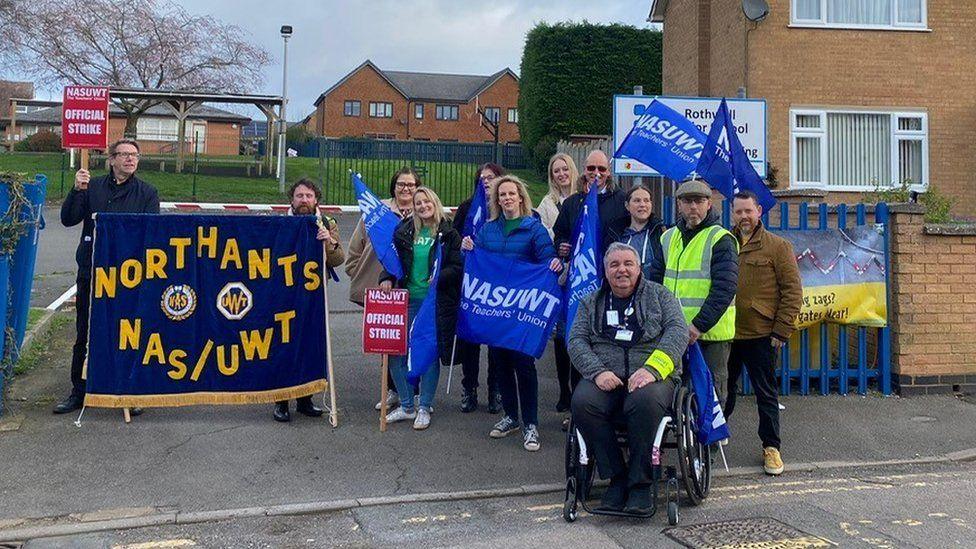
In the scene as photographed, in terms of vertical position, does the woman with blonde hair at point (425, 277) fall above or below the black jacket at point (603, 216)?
below

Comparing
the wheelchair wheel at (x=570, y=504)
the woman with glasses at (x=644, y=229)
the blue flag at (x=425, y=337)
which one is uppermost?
the woman with glasses at (x=644, y=229)

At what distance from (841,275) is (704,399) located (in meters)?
3.37

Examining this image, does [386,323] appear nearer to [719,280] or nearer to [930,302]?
[719,280]

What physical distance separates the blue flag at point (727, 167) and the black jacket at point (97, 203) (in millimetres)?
4583

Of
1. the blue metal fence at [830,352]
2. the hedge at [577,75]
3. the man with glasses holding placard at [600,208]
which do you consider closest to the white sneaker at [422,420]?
the man with glasses holding placard at [600,208]

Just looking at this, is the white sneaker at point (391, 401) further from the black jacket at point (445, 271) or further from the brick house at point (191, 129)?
the brick house at point (191, 129)

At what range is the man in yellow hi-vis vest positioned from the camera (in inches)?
233

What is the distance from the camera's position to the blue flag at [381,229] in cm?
732

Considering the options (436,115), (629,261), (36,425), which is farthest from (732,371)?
(436,115)

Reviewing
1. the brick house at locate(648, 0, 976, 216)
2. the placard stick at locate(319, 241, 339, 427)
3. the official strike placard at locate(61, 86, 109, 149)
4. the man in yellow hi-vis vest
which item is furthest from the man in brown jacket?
the brick house at locate(648, 0, 976, 216)

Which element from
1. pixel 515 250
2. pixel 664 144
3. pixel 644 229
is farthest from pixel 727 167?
pixel 515 250

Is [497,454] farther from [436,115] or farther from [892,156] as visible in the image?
[436,115]

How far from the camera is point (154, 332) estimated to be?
7.23m

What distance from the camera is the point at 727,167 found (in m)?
7.07
